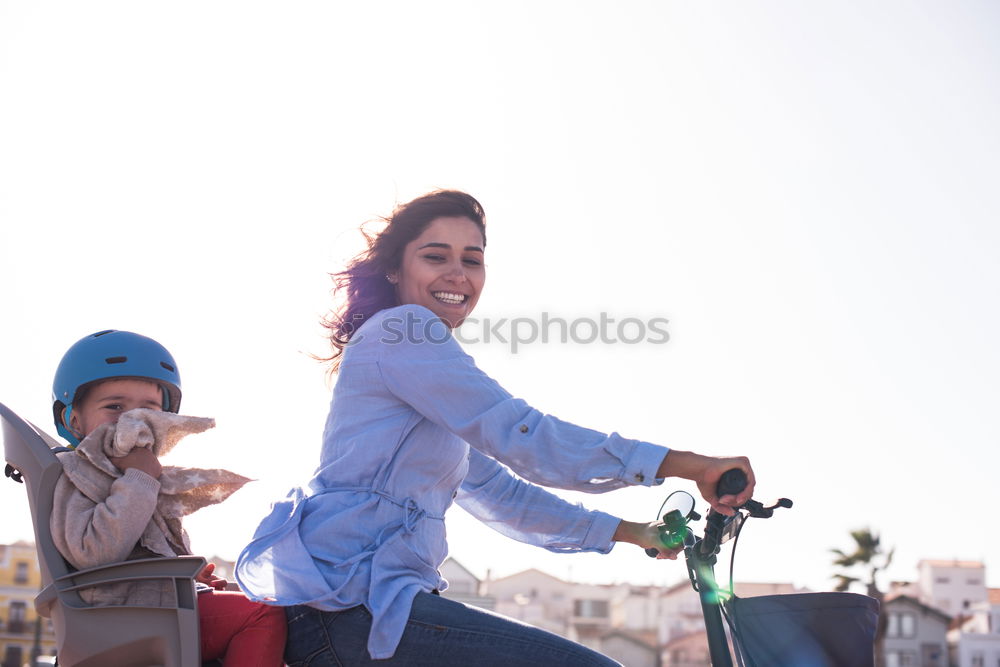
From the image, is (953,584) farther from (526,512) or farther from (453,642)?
(453,642)

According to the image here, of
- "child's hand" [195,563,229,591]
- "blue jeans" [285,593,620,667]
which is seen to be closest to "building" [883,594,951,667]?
"child's hand" [195,563,229,591]

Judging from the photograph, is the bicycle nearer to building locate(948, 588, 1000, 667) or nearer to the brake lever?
the brake lever

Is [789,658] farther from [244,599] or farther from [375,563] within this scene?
[244,599]

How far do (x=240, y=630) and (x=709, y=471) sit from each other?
Answer: 1.34m

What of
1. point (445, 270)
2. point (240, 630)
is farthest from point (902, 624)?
point (240, 630)

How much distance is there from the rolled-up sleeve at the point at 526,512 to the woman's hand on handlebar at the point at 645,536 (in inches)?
2.1

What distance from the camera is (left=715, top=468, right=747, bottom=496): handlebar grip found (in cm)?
227

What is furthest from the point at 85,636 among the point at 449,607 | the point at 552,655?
the point at 552,655

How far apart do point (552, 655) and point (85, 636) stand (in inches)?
49.0

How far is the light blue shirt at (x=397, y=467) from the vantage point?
2.44 m

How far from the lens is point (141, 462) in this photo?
9.59 ft

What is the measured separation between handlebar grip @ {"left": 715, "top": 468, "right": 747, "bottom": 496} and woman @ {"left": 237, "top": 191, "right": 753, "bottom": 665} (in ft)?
0.05

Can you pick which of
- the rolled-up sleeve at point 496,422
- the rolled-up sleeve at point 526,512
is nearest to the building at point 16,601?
the rolled-up sleeve at point 526,512

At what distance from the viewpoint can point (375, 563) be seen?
99.4 inches
